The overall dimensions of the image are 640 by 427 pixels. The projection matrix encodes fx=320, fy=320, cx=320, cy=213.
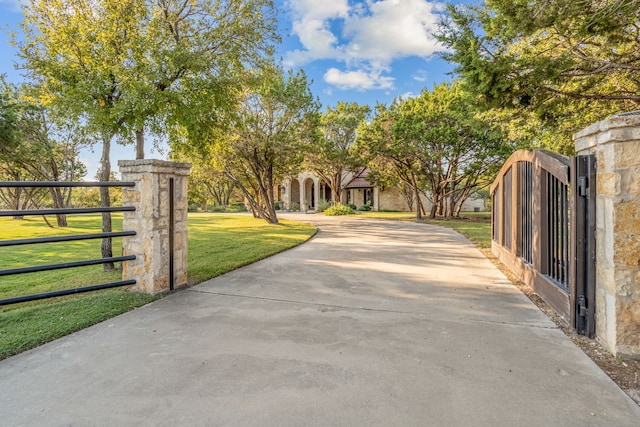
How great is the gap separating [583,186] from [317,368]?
2.83m

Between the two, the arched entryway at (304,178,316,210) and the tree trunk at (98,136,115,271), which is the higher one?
the arched entryway at (304,178,316,210)

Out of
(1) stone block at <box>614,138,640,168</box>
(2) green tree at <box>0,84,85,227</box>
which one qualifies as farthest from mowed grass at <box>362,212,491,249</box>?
(2) green tree at <box>0,84,85,227</box>

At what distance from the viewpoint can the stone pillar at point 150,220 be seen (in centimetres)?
411

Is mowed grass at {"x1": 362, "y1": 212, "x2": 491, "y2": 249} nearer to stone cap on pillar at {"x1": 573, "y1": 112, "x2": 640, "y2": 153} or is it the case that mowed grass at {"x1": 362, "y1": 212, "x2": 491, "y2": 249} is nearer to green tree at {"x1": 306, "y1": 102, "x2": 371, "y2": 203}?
stone cap on pillar at {"x1": 573, "y1": 112, "x2": 640, "y2": 153}

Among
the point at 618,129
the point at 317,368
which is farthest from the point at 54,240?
the point at 618,129

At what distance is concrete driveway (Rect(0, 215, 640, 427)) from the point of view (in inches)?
74.5

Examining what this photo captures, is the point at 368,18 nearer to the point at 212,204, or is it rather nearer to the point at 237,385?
the point at 237,385

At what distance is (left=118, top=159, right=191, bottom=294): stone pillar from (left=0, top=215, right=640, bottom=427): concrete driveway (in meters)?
0.48

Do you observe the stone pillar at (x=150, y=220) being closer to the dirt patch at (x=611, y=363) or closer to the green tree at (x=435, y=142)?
the dirt patch at (x=611, y=363)

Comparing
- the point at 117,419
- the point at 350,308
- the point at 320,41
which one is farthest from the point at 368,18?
the point at 117,419

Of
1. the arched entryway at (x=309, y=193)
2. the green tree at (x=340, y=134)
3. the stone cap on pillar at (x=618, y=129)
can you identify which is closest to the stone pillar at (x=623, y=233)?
the stone cap on pillar at (x=618, y=129)

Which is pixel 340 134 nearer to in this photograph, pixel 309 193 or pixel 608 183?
pixel 309 193

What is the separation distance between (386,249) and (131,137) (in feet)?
21.1

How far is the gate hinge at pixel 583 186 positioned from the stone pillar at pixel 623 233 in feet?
0.83
